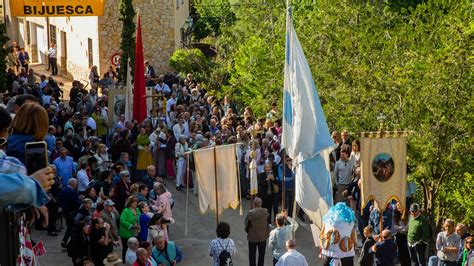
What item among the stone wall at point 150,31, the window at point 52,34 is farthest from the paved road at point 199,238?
the window at point 52,34

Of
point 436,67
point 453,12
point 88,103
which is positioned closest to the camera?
point 436,67

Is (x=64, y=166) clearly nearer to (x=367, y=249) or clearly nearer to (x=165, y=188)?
(x=165, y=188)

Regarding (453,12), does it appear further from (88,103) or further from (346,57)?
(88,103)

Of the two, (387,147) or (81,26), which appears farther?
(81,26)

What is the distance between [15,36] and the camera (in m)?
49.9

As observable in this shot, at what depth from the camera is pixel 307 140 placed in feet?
48.5

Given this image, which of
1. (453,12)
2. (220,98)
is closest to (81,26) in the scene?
(220,98)

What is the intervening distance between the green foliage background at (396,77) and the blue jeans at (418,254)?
1.35m

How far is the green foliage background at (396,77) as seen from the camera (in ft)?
59.9

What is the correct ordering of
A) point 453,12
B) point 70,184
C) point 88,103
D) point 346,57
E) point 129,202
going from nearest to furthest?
point 129,202 < point 70,184 < point 453,12 < point 346,57 < point 88,103

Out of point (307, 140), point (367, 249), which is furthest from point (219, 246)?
point (367, 249)

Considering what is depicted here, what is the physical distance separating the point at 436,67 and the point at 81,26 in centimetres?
2342

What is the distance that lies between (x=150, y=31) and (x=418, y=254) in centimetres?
2361

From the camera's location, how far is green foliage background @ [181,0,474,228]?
18266 millimetres
